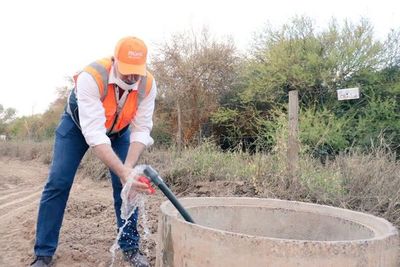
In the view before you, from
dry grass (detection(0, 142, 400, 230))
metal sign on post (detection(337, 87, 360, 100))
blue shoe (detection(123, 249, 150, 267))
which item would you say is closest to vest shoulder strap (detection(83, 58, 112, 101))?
blue shoe (detection(123, 249, 150, 267))

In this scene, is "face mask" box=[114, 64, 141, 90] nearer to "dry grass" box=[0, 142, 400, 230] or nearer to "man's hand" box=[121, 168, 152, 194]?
"man's hand" box=[121, 168, 152, 194]

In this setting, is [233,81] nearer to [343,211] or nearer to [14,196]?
[14,196]

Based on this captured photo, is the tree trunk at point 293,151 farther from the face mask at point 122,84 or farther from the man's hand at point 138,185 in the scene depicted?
the man's hand at point 138,185

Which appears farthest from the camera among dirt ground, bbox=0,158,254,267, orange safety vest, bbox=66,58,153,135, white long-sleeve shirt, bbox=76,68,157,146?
dirt ground, bbox=0,158,254,267

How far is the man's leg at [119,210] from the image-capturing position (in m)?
3.57

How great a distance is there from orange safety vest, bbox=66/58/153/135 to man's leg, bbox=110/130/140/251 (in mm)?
133

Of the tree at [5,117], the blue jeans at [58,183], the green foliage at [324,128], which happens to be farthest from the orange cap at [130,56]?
the tree at [5,117]

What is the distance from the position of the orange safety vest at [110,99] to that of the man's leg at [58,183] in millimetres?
132

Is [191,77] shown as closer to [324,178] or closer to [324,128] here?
Answer: [324,128]

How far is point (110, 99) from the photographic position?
3213mm

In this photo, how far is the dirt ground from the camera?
3.82 m

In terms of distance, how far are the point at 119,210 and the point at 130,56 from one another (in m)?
1.26

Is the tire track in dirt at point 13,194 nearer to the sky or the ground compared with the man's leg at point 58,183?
nearer to the ground

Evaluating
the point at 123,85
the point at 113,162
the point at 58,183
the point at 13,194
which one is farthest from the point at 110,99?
the point at 13,194
